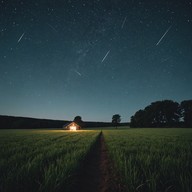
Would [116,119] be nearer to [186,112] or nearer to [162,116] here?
[162,116]

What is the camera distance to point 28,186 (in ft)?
7.91

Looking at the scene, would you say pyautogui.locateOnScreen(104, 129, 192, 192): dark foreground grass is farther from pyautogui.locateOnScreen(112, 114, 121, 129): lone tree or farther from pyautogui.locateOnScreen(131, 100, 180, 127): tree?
pyautogui.locateOnScreen(112, 114, 121, 129): lone tree

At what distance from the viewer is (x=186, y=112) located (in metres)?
77.8

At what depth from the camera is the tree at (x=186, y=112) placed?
72.2m

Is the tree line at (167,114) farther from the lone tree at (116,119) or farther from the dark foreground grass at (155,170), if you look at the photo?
the dark foreground grass at (155,170)

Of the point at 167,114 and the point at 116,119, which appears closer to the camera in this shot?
the point at 167,114

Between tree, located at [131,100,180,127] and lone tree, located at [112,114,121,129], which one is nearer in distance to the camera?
tree, located at [131,100,180,127]

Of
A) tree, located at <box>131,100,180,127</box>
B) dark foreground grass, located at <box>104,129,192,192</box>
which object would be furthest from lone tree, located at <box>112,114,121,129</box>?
dark foreground grass, located at <box>104,129,192,192</box>

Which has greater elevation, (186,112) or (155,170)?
(186,112)

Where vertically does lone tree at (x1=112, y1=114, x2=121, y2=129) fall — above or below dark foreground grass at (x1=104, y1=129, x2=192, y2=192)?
above

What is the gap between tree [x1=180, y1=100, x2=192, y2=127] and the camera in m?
72.2

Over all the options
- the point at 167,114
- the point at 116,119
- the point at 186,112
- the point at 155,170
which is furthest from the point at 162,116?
the point at 155,170

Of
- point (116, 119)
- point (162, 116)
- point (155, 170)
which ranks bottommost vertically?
point (155, 170)

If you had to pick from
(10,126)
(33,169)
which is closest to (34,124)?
(10,126)
